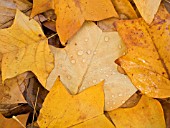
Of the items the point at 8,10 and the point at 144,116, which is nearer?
the point at 144,116

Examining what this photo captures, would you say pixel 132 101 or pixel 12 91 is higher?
pixel 12 91

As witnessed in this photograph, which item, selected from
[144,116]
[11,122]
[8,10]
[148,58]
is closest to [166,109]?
[144,116]

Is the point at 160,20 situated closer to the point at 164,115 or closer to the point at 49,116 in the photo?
the point at 164,115

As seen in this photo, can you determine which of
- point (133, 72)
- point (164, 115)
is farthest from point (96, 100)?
point (164, 115)

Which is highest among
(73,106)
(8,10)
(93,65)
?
(8,10)

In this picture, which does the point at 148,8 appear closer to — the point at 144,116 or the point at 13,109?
the point at 144,116

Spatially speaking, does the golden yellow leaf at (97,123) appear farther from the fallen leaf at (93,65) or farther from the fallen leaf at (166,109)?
the fallen leaf at (166,109)

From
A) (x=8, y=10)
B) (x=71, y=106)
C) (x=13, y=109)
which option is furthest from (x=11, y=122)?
(x=8, y=10)
